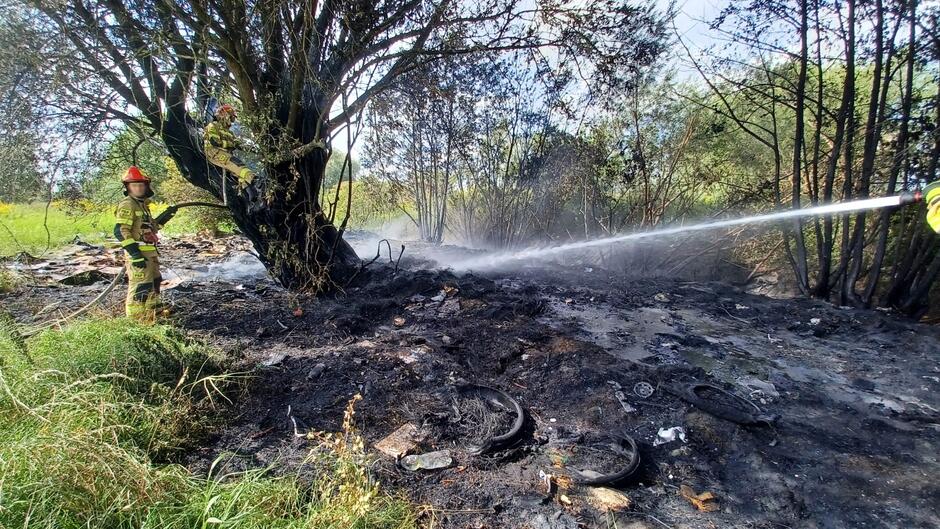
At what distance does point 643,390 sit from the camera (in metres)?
3.15

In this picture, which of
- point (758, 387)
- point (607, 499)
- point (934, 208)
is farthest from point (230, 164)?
point (934, 208)

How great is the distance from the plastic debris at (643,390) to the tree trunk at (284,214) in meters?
3.91

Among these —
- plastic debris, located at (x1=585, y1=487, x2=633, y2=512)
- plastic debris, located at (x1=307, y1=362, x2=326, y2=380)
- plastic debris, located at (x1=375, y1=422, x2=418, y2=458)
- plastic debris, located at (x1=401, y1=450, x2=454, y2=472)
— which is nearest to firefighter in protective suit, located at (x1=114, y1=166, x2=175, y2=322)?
plastic debris, located at (x1=307, y1=362, x2=326, y2=380)

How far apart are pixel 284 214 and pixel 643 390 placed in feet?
15.0

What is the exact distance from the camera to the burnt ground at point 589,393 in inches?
83.0

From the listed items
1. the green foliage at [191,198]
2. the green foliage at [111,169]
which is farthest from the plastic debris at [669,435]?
the green foliage at [191,198]

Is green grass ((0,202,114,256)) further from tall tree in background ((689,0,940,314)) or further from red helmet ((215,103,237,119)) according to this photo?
tall tree in background ((689,0,940,314))

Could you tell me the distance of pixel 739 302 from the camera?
19.9 ft

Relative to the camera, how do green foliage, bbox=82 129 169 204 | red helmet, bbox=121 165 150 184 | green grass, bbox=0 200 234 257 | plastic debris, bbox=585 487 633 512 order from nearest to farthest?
plastic debris, bbox=585 487 633 512 → red helmet, bbox=121 165 150 184 → green foliage, bbox=82 129 169 204 → green grass, bbox=0 200 234 257

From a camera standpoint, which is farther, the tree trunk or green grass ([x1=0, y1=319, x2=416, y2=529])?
the tree trunk

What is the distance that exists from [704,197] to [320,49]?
8689mm

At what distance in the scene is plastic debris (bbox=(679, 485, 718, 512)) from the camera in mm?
2072

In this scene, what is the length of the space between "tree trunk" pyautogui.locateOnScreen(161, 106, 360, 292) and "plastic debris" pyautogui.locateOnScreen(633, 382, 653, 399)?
12.8 ft

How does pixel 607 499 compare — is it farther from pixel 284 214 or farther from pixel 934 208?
pixel 284 214
